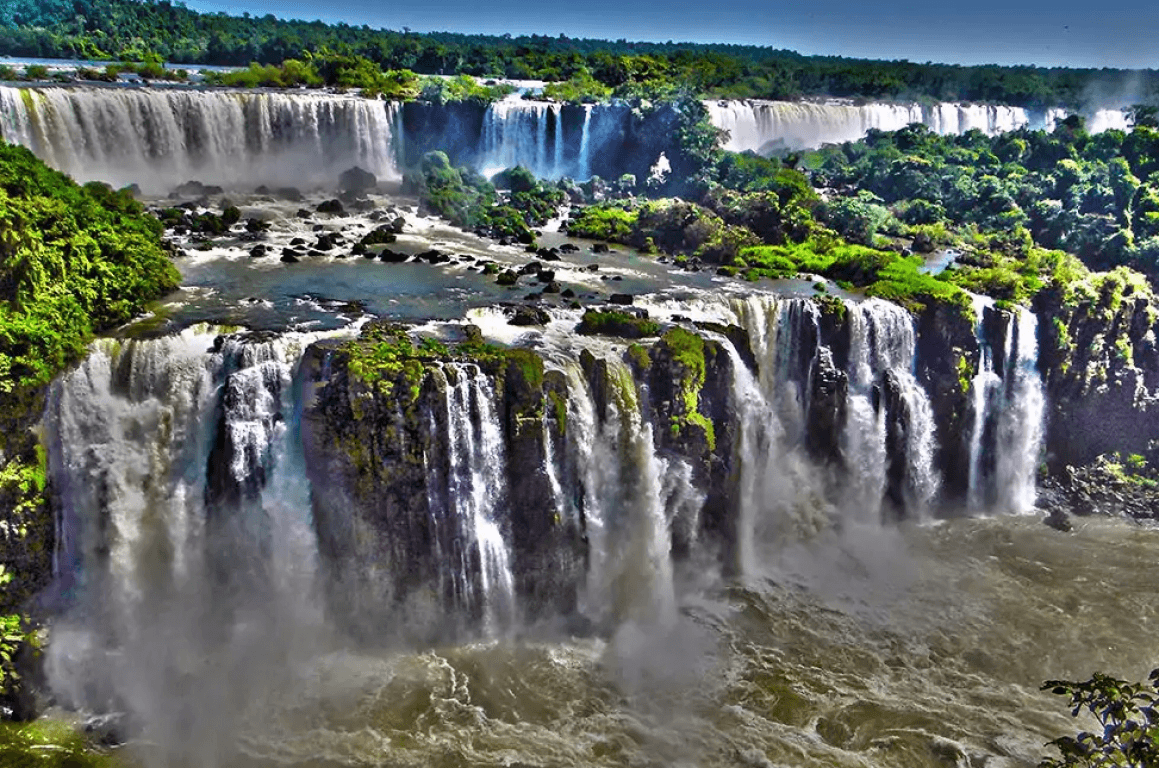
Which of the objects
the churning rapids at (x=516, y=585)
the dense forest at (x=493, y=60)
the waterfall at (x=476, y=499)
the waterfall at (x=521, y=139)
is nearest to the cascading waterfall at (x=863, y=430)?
the churning rapids at (x=516, y=585)

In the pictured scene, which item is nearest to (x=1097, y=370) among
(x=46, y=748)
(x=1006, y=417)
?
(x=1006, y=417)

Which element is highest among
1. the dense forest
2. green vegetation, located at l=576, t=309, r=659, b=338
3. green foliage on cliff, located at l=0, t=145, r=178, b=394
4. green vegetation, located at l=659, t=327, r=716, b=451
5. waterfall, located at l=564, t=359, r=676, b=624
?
the dense forest

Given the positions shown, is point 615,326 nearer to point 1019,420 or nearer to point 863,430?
point 863,430

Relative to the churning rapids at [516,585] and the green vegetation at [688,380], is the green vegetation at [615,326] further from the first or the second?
the green vegetation at [688,380]

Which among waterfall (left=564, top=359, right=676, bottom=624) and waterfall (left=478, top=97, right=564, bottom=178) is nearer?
waterfall (left=564, top=359, right=676, bottom=624)

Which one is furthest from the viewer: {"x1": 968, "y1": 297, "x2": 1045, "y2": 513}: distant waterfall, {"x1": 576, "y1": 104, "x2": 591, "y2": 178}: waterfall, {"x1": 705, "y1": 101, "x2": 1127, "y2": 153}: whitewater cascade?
{"x1": 705, "y1": 101, "x2": 1127, "y2": 153}: whitewater cascade

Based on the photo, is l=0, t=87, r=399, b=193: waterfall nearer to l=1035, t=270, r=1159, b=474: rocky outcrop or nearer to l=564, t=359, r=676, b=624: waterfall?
l=564, t=359, r=676, b=624: waterfall

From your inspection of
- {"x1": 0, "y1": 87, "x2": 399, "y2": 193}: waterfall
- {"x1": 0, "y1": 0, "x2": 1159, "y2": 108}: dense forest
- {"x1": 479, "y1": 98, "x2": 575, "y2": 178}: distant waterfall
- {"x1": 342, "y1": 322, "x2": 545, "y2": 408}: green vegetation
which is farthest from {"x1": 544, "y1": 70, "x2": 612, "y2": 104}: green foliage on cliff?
{"x1": 342, "y1": 322, "x2": 545, "y2": 408}: green vegetation

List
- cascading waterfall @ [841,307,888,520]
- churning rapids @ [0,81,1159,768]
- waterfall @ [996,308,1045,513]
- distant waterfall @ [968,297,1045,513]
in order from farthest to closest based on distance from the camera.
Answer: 1. waterfall @ [996,308,1045,513]
2. distant waterfall @ [968,297,1045,513]
3. cascading waterfall @ [841,307,888,520]
4. churning rapids @ [0,81,1159,768]
